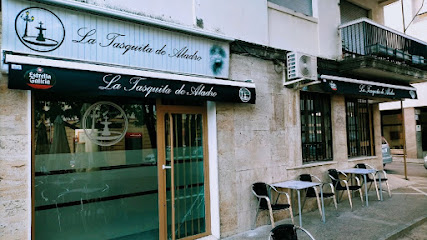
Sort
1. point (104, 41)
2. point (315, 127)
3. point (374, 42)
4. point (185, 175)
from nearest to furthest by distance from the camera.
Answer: point (104, 41)
point (185, 175)
point (315, 127)
point (374, 42)

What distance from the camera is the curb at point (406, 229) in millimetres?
5223

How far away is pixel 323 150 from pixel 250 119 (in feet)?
9.79

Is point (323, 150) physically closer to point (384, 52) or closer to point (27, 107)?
point (384, 52)

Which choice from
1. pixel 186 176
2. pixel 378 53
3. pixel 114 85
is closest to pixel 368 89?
pixel 378 53

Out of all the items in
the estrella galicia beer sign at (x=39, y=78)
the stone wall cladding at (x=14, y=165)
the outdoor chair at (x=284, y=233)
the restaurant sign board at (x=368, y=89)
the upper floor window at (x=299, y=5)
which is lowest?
the outdoor chair at (x=284, y=233)

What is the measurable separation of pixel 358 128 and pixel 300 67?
4.21 m

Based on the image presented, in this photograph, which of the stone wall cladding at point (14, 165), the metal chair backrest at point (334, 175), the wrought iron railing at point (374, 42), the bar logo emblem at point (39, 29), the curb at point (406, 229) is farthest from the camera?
the wrought iron railing at point (374, 42)

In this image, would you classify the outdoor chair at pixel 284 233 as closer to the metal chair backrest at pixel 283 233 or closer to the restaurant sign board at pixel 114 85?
the metal chair backrest at pixel 283 233

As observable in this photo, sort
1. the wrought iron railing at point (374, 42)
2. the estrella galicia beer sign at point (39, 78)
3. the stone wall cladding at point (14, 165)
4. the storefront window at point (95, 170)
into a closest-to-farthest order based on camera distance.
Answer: the estrella galicia beer sign at point (39, 78) → the stone wall cladding at point (14, 165) → the storefront window at point (95, 170) → the wrought iron railing at point (374, 42)

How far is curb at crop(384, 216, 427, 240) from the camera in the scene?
5.22 metres

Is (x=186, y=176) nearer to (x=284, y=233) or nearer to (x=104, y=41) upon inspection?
(x=284, y=233)

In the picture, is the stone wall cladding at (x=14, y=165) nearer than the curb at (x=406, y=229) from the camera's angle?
Yes

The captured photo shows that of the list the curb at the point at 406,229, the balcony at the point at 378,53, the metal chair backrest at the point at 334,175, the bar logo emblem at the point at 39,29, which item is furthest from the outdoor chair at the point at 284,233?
the balcony at the point at 378,53

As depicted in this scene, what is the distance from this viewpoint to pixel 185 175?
5.34 metres
